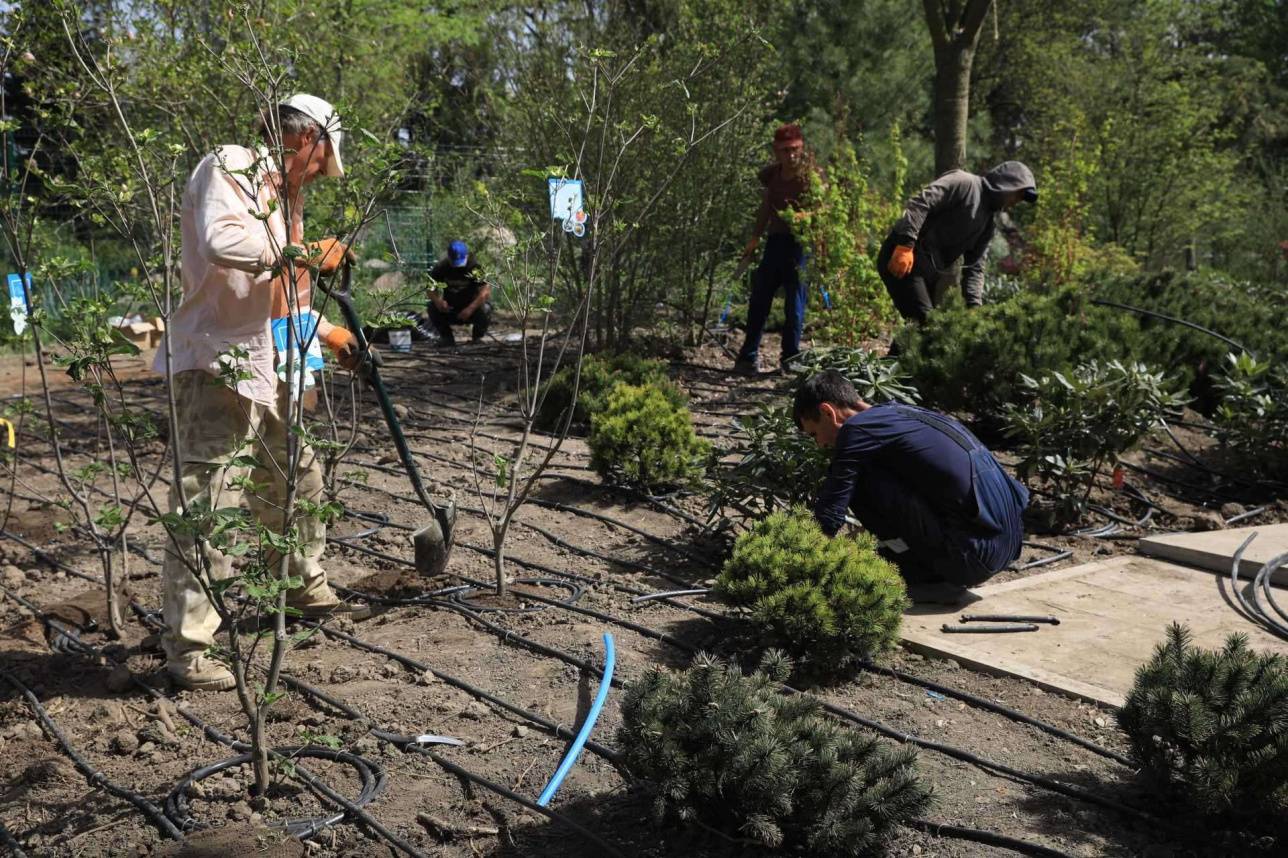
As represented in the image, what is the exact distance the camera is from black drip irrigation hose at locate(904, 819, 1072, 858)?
264 centimetres

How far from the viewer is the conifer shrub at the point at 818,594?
355 cm

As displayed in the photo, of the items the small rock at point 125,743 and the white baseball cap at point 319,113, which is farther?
the white baseball cap at point 319,113

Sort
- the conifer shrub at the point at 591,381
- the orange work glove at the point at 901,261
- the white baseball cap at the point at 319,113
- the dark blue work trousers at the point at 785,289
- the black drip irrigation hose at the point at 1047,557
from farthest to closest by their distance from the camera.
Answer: the dark blue work trousers at the point at 785,289 < the orange work glove at the point at 901,261 < the conifer shrub at the point at 591,381 < the black drip irrigation hose at the point at 1047,557 < the white baseball cap at the point at 319,113

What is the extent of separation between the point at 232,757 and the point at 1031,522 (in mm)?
3875

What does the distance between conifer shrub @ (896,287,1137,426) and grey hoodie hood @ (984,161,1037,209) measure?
0.87 metres

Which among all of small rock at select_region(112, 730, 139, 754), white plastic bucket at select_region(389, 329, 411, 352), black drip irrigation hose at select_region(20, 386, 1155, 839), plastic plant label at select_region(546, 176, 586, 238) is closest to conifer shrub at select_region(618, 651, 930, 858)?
black drip irrigation hose at select_region(20, 386, 1155, 839)

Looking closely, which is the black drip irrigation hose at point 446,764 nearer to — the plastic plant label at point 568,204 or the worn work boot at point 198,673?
the worn work boot at point 198,673

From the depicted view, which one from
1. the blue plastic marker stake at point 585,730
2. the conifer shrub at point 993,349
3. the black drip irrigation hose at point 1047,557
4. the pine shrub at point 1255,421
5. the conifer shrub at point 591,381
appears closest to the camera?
the blue plastic marker stake at point 585,730

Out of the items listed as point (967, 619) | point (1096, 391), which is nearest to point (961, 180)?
point (1096, 391)

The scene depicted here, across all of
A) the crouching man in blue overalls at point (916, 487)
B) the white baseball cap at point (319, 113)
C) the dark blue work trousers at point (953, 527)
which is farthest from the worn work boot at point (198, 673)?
the dark blue work trousers at point (953, 527)

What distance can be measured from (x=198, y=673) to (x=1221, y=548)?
13.1 feet

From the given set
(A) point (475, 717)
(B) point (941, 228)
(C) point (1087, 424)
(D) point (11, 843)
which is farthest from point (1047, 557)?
(D) point (11, 843)

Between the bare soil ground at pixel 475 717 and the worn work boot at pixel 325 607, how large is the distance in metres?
0.08

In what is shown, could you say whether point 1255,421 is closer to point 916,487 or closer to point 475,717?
point 916,487
